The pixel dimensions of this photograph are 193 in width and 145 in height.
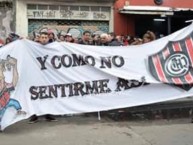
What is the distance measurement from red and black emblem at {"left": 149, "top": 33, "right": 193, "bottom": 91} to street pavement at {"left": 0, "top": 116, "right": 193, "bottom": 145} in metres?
0.82

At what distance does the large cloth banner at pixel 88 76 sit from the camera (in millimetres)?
8984

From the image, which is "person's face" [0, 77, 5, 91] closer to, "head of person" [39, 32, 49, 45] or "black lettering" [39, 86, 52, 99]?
"black lettering" [39, 86, 52, 99]

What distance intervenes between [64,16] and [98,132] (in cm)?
1099

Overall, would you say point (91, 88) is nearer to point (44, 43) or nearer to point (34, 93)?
point (34, 93)

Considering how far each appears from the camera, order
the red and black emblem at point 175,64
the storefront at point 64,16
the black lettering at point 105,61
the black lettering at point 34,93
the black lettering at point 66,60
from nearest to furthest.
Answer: the black lettering at point 34,93
the black lettering at point 66,60
the black lettering at point 105,61
the red and black emblem at point 175,64
the storefront at point 64,16

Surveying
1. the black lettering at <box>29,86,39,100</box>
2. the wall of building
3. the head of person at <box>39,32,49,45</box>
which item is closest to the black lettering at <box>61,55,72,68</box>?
the head of person at <box>39,32,49,45</box>

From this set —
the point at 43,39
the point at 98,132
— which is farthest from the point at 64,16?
the point at 98,132

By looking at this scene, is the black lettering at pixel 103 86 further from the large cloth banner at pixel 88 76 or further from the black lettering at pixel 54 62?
the black lettering at pixel 54 62

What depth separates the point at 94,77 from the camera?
9617 mm

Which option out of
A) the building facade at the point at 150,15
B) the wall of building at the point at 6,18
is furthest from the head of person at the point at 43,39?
the building facade at the point at 150,15

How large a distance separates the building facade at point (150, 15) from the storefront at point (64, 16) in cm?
42

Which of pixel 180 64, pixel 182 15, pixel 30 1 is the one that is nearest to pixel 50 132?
pixel 180 64

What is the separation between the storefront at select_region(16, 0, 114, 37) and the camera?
18859mm

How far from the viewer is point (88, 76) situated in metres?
9.57
